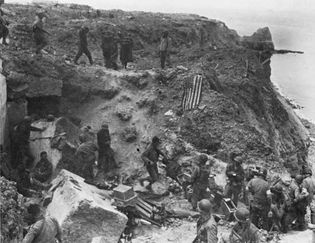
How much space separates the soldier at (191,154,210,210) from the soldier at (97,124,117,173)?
2509 millimetres

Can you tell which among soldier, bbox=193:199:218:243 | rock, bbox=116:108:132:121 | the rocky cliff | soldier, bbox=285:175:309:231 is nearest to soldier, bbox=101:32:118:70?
the rocky cliff

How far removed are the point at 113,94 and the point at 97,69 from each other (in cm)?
115

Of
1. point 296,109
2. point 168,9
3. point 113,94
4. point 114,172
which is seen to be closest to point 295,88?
point 296,109

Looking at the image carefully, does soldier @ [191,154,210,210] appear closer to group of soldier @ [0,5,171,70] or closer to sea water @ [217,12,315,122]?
group of soldier @ [0,5,171,70]

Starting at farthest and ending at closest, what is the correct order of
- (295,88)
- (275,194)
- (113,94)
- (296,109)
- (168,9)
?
(168,9) < (295,88) < (296,109) < (113,94) < (275,194)

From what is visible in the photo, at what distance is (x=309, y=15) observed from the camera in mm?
68062

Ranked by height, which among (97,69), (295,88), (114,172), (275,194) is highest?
(97,69)

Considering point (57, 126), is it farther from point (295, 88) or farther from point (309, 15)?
point (309, 15)

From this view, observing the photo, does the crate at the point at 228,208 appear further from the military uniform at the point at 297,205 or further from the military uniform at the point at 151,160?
the military uniform at the point at 151,160

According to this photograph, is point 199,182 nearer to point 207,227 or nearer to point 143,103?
point 207,227

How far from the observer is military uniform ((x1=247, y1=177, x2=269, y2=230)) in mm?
9508

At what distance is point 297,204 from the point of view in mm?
10062

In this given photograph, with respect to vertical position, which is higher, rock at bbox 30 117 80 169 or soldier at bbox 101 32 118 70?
soldier at bbox 101 32 118 70

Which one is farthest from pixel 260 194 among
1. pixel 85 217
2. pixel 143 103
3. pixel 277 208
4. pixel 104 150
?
pixel 143 103
